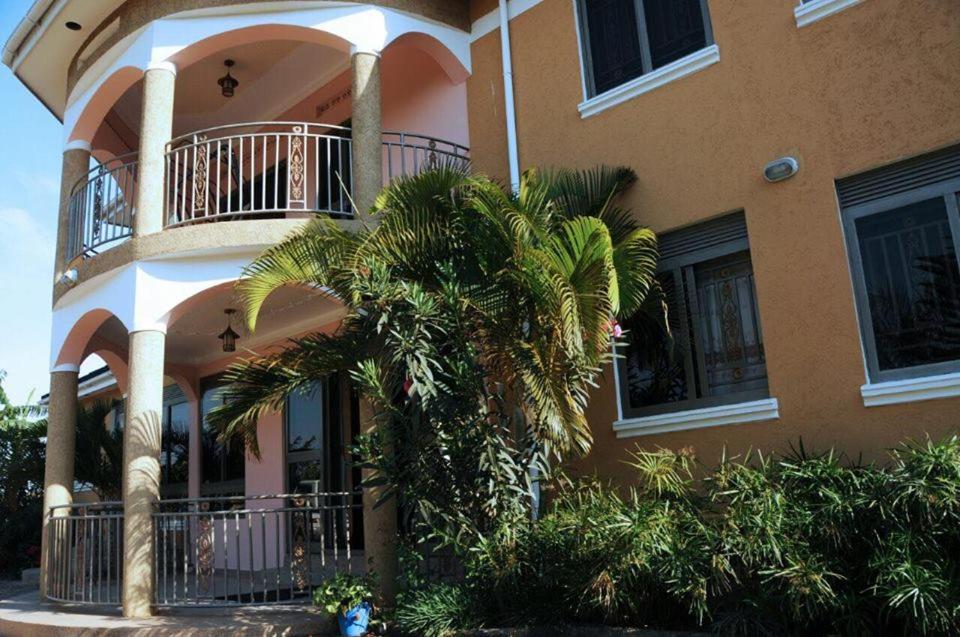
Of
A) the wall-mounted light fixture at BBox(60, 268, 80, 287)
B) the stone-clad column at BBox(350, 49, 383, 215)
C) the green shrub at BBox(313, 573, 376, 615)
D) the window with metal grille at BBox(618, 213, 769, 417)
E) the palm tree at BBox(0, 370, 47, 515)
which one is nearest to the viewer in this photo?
the green shrub at BBox(313, 573, 376, 615)

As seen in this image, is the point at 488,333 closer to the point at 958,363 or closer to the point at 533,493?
the point at 533,493

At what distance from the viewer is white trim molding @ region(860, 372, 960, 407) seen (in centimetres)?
632

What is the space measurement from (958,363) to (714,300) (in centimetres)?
215

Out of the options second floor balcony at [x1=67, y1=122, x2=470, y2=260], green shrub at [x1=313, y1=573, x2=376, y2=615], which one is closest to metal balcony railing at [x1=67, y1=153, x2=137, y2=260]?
second floor balcony at [x1=67, y1=122, x2=470, y2=260]

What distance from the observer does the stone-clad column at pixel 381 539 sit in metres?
8.33

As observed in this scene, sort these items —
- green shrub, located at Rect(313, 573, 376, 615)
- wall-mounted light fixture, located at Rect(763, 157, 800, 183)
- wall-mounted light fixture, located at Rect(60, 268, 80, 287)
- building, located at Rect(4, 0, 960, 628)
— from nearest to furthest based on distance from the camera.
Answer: building, located at Rect(4, 0, 960, 628), wall-mounted light fixture, located at Rect(763, 157, 800, 183), green shrub, located at Rect(313, 573, 376, 615), wall-mounted light fixture, located at Rect(60, 268, 80, 287)

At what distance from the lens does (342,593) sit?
761 centimetres

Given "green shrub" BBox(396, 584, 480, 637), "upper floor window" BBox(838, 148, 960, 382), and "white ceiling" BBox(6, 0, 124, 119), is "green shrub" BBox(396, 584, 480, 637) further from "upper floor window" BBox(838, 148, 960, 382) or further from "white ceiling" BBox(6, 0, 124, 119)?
"white ceiling" BBox(6, 0, 124, 119)

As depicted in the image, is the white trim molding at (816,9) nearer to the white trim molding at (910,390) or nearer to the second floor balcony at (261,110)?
the white trim molding at (910,390)

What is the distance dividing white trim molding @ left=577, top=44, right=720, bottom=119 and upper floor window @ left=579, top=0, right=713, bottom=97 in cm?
17

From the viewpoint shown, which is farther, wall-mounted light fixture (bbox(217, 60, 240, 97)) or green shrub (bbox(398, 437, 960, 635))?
wall-mounted light fixture (bbox(217, 60, 240, 97))

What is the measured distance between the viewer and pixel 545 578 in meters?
6.67

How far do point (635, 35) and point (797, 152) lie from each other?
2.39 meters

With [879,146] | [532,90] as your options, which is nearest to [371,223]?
[532,90]
